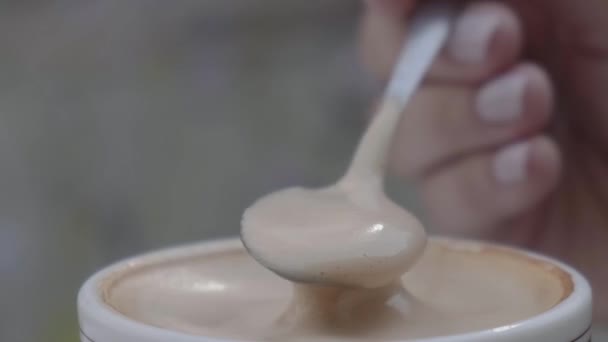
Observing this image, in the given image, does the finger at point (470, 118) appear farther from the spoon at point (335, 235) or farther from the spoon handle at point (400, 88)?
the spoon at point (335, 235)

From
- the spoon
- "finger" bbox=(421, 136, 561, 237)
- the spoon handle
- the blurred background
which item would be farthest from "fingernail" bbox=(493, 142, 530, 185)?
the blurred background

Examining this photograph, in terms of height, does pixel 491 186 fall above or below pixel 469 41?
below

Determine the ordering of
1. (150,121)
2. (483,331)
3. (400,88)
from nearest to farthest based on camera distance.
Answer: (483,331)
(400,88)
(150,121)

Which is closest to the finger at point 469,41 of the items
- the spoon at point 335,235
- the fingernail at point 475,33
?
the fingernail at point 475,33

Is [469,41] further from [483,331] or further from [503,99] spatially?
[483,331]

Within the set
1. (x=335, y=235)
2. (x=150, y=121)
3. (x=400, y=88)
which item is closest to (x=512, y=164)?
(x=400, y=88)

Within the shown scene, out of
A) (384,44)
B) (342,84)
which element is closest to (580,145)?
(384,44)

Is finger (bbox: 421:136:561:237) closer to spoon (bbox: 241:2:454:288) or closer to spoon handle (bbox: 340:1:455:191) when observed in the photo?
spoon handle (bbox: 340:1:455:191)
